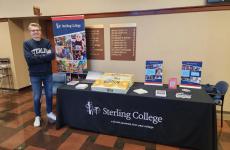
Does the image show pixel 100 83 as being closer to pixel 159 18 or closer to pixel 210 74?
pixel 159 18

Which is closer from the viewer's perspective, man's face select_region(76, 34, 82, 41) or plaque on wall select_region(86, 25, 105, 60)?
man's face select_region(76, 34, 82, 41)

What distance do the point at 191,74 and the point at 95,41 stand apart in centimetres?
203

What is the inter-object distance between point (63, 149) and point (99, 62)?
1929 mm

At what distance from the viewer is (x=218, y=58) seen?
2857 millimetres

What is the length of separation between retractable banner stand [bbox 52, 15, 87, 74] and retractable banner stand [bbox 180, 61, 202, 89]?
1.88m

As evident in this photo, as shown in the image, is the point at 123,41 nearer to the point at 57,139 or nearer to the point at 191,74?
the point at 191,74

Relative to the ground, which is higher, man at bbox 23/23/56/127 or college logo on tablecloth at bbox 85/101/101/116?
man at bbox 23/23/56/127

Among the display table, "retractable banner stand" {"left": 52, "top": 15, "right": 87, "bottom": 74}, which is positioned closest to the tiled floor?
the display table

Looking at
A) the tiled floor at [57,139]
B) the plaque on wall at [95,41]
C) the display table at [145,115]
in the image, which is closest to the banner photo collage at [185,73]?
the display table at [145,115]

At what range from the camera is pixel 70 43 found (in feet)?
10.8

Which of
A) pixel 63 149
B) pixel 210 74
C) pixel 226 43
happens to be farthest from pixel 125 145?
pixel 226 43

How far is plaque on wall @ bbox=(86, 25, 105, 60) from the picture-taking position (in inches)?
135

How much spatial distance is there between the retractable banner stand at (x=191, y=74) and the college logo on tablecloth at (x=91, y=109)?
4.54 feet

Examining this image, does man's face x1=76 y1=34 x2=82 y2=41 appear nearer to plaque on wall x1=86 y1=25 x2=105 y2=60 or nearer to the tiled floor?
plaque on wall x1=86 y1=25 x2=105 y2=60
